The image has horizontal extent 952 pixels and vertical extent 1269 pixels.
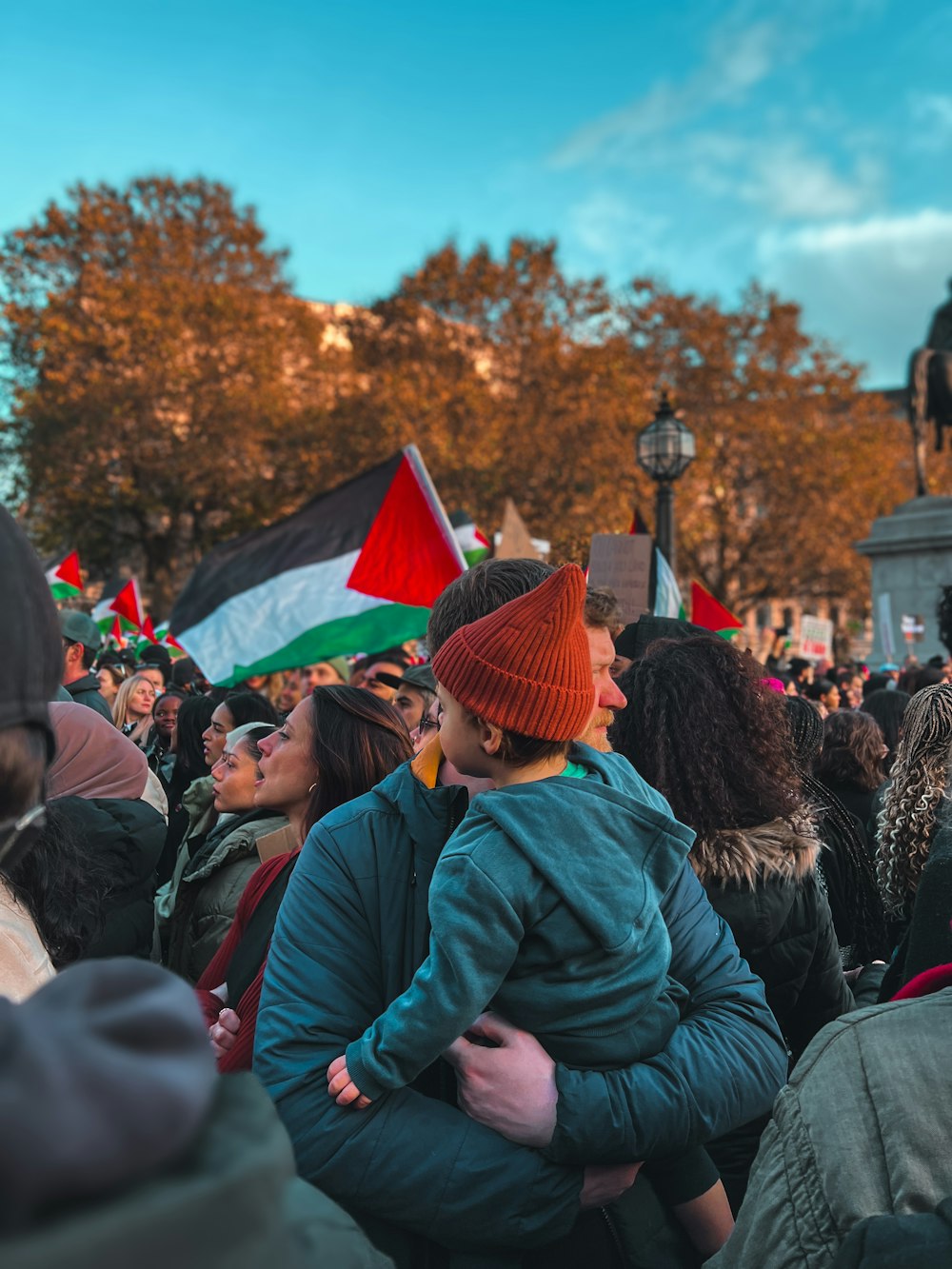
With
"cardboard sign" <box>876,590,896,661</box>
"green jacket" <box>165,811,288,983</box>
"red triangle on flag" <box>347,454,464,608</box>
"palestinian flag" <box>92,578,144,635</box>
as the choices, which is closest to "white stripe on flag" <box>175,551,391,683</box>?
"red triangle on flag" <box>347,454,464,608</box>

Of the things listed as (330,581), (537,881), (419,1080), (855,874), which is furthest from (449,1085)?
(330,581)

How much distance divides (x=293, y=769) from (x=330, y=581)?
353cm

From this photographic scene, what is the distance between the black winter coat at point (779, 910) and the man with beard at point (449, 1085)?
0.54 m

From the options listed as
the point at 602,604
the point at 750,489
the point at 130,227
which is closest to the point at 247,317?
the point at 130,227

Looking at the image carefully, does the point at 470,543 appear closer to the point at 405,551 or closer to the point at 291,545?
the point at 291,545

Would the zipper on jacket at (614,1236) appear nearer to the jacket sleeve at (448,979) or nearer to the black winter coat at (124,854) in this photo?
the jacket sleeve at (448,979)

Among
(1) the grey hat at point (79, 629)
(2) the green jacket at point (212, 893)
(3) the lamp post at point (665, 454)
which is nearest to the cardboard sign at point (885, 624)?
(3) the lamp post at point (665, 454)

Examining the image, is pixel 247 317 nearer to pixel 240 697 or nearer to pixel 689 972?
pixel 240 697

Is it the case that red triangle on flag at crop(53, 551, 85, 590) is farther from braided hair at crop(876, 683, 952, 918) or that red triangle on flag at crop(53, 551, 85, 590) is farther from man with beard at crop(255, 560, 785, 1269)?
man with beard at crop(255, 560, 785, 1269)

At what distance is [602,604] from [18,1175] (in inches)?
93.3

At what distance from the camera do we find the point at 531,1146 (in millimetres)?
1847

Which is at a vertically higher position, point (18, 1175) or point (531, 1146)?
point (18, 1175)

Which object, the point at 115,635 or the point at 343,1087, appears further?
the point at 115,635

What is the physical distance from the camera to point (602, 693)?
2.57m
